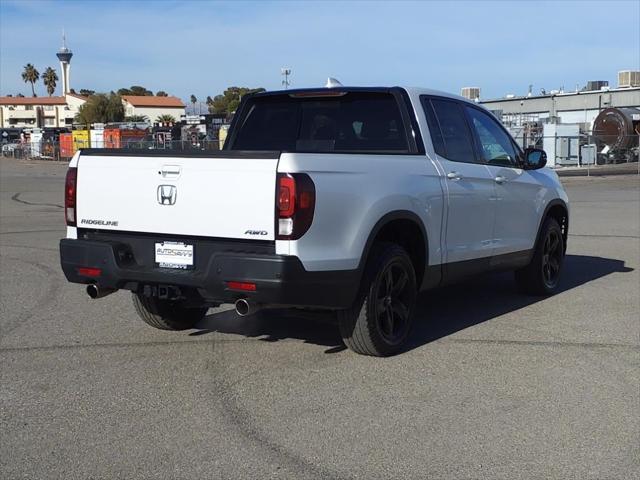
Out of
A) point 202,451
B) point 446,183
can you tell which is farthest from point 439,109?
point 202,451

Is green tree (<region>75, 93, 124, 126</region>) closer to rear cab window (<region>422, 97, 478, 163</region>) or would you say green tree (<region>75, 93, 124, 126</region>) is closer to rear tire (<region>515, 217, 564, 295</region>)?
rear tire (<region>515, 217, 564, 295</region>)

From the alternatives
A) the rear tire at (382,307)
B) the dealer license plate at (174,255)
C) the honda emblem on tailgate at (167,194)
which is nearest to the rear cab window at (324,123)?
the rear tire at (382,307)

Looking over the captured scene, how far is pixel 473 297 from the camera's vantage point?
8398 mm

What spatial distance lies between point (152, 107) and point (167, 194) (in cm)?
13814

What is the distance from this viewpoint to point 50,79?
155 meters

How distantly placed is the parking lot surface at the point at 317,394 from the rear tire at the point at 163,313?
112 millimetres

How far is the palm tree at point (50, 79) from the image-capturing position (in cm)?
15475

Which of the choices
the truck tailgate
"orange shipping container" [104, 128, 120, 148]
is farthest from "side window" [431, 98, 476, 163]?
"orange shipping container" [104, 128, 120, 148]

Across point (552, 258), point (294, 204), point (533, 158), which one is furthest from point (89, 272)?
point (552, 258)

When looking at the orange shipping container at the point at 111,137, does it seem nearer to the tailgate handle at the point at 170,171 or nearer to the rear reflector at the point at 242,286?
the tailgate handle at the point at 170,171

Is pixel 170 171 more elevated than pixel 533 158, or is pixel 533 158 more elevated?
pixel 533 158

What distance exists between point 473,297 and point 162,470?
507cm

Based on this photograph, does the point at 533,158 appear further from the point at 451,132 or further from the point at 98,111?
the point at 98,111

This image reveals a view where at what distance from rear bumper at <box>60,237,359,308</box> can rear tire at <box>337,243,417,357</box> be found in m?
0.27
